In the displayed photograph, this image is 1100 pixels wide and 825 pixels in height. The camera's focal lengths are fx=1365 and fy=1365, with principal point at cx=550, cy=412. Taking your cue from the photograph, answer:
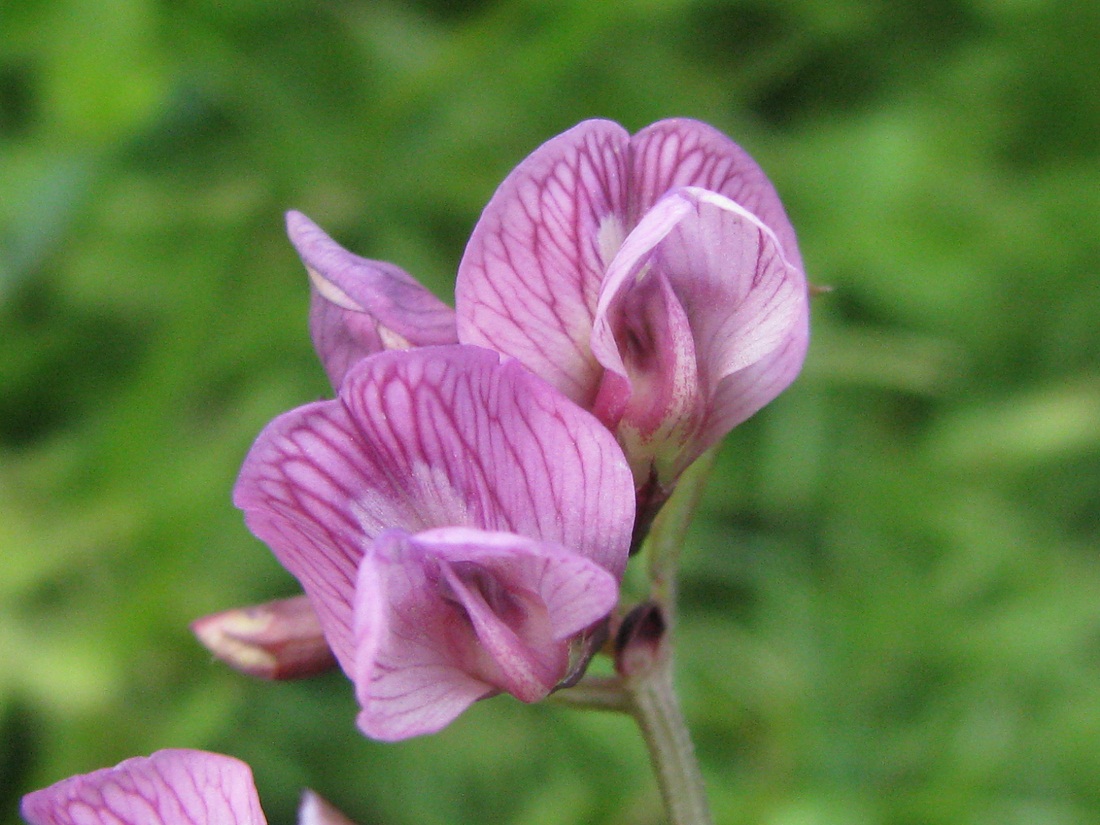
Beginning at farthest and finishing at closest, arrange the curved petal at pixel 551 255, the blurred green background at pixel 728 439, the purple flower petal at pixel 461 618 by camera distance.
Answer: the blurred green background at pixel 728 439
the curved petal at pixel 551 255
the purple flower petal at pixel 461 618

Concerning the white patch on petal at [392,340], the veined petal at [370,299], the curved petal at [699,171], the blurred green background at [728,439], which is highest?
the curved petal at [699,171]

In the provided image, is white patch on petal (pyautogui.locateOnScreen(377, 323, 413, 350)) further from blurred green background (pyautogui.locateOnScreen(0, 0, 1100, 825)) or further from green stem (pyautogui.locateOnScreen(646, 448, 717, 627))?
blurred green background (pyautogui.locateOnScreen(0, 0, 1100, 825))

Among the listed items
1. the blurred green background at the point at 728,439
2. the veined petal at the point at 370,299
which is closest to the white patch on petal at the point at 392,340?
the veined petal at the point at 370,299

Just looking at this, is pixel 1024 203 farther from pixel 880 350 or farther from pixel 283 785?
pixel 283 785

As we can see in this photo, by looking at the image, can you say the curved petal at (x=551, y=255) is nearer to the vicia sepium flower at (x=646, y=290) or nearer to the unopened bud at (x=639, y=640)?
the vicia sepium flower at (x=646, y=290)

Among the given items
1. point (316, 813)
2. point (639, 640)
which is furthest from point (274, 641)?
point (639, 640)

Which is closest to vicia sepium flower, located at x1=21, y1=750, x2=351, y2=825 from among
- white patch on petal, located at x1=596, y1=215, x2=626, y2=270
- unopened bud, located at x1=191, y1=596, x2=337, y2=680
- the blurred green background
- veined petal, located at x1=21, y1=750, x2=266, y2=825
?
veined petal, located at x1=21, y1=750, x2=266, y2=825
